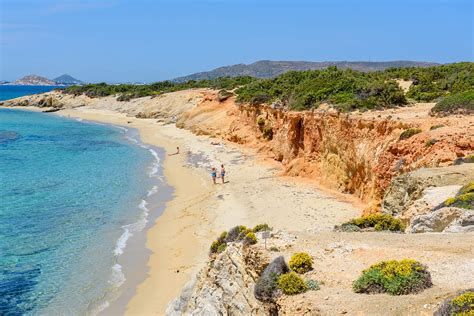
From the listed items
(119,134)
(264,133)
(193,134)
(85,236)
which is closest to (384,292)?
(85,236)

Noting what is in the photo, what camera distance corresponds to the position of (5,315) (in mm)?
14516

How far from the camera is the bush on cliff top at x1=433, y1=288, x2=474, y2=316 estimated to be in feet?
19.7

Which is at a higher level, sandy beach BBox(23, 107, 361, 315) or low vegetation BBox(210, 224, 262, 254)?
low vegetation BBox(210, 224, 262, 254)

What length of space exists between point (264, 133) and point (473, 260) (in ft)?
107

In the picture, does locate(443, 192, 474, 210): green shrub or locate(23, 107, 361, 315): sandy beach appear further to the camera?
locate(23, 107, 361, 315): sandy beach

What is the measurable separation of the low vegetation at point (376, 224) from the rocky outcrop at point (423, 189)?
73 cm

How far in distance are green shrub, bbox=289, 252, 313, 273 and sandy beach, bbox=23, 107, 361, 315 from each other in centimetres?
418

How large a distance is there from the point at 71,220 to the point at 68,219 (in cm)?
25

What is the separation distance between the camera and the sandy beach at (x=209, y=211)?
1681 cm

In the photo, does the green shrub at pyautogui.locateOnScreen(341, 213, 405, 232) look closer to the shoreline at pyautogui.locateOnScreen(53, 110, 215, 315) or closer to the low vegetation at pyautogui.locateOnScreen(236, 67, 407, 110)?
the shoreline at pyautogui.locateOnScreen(53, 110, 215, 315)

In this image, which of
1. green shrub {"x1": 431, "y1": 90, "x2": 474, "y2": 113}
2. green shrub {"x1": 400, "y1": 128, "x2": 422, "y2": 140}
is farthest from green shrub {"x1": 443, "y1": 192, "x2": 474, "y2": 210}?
green shrub {"x1": 431, "y1": 90, "x2": 474, "y2": 113}

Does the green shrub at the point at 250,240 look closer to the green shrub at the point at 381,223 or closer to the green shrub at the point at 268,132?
the green shrub at the point at 381,223

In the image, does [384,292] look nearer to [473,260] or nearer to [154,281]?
[473,260]

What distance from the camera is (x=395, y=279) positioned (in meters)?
8.02
